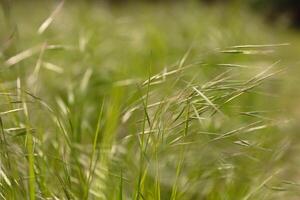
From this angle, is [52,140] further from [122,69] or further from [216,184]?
[122,69]

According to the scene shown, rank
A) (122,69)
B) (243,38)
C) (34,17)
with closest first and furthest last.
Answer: (122,69) → (243,38) → (34,17)

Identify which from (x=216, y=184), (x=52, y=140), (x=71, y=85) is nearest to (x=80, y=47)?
(x=71, y=85)

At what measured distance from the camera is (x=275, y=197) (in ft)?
4.13

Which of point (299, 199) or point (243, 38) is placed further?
point (243, 38)

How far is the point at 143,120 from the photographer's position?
3.53 ft

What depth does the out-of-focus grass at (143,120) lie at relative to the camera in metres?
1.10

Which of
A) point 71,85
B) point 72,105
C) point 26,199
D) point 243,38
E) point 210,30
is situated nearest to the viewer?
point 26,199

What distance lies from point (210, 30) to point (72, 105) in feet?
4.12

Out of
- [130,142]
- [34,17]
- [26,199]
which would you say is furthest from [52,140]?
[34,17]

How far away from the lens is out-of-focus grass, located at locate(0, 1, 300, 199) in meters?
1.10

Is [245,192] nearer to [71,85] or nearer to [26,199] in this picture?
[26,199]

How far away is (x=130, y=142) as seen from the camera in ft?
4.59

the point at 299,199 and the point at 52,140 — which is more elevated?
the point at 52,140

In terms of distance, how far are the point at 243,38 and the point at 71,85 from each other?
3.21ft
